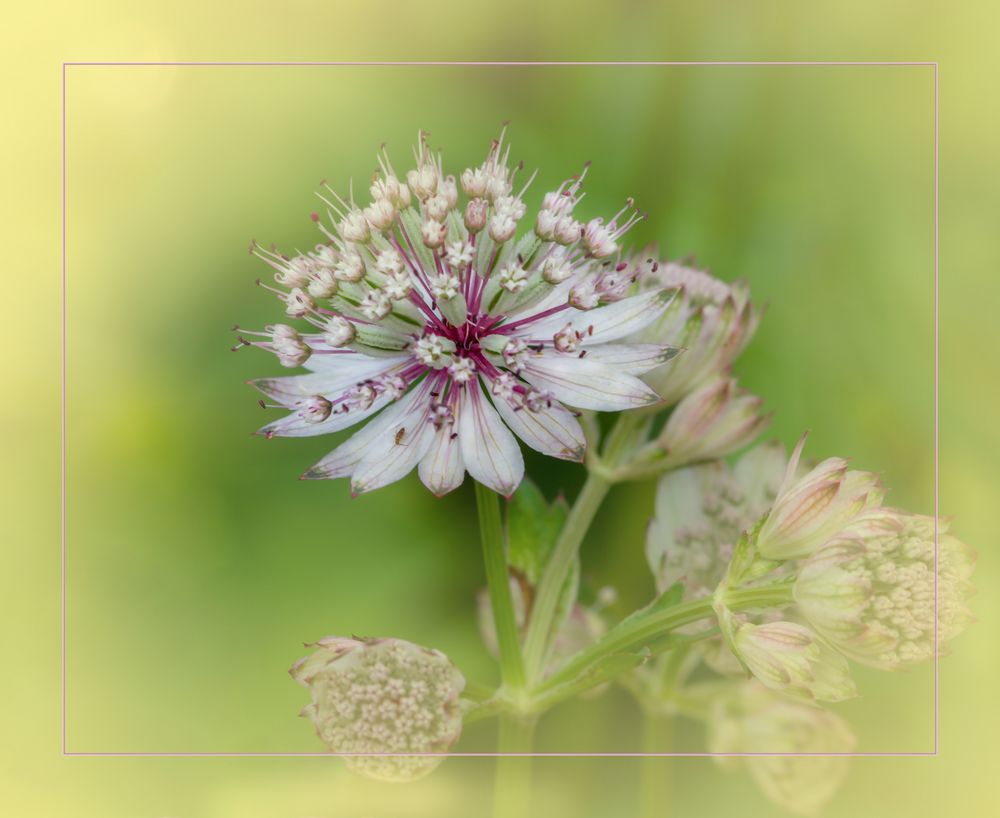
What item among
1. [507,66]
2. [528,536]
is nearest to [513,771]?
[528,536]

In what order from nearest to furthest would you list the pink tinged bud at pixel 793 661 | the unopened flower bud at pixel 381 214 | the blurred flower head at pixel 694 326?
the pink tinged bud at pixel 793 661, the unopened flower bud at pixel 381 214, the blurred flower head at pixel 694 326

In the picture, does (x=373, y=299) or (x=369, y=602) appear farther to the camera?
(x=369, y=602)

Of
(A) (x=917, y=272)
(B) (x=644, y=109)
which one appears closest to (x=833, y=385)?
(A) (x=917, y=272)

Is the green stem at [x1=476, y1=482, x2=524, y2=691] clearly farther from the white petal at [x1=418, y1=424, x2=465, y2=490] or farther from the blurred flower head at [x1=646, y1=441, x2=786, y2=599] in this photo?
the blurred flower head at [x1=646, y1=441, x2=786, y2=599]

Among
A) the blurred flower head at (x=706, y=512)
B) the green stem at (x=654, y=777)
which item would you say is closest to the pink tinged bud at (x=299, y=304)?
the blurred flower head at (x=706, y=512)

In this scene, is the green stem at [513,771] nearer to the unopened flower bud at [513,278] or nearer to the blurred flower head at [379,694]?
the blurred flower head at [379,694]

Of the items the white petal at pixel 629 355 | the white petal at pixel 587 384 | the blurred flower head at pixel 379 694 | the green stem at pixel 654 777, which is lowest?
the green stem at pixel 654 777

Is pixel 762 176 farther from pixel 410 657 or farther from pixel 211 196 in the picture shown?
pixel 410 657
